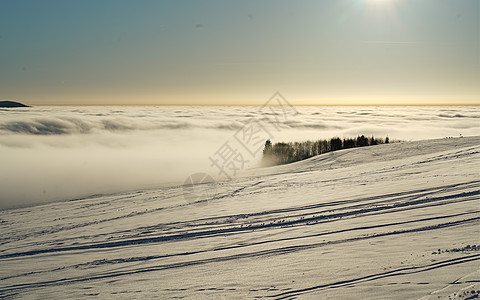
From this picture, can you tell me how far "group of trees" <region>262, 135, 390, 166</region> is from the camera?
52784 millimetres

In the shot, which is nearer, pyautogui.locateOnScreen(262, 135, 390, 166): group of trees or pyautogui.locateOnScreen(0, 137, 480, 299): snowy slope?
pyautogui.locateOnScreen(0, 137, 480, 299): snowy slope

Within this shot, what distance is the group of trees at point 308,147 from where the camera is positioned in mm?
52784

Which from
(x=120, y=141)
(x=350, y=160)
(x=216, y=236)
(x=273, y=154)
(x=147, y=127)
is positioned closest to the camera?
(x=216, y=236)

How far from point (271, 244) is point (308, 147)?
5050 centimetres

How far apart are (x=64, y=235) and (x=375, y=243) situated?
9.69m

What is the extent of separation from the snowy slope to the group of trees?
126 feet

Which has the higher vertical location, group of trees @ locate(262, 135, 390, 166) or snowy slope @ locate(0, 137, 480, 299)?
group of trees @ locate(262, 135, 390, 166)

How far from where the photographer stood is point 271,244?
789 cm

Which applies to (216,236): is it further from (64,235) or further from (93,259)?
(64,235)

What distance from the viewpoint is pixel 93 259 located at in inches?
321

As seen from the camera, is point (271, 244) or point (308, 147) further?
point (308, 147)

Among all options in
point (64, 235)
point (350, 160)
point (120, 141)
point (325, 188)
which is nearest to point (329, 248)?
point (325, 188)

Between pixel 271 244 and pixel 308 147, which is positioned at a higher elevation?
pixel 308 147

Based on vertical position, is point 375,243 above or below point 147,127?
below
